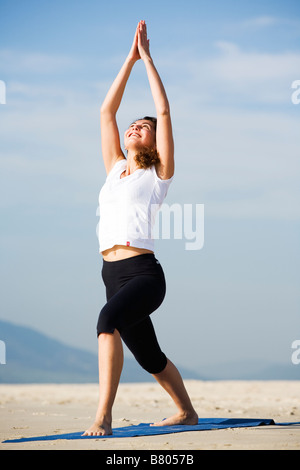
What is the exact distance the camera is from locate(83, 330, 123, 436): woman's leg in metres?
4.17

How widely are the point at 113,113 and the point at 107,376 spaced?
2.01 metres

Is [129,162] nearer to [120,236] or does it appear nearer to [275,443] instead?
[120,236]

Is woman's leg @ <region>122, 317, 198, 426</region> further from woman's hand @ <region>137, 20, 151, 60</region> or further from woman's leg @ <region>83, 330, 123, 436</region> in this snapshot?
woman's hand @ <region>137, 20, 151, 60</region>

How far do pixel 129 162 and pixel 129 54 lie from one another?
0.83m

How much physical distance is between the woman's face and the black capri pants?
84 centimetres

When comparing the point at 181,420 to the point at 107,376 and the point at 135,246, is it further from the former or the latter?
the point at 135,246

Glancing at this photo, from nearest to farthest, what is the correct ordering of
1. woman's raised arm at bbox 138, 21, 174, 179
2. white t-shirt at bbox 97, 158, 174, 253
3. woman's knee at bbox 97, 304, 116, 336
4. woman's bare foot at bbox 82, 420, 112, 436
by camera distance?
1. woman's bare foot at bbox 82, 420, 112, 436
2. woman's knee at bbox 97, 304, 116, 336
3. white t-shirt at bbox 97, 158, 174, 253
4. woman's raised arm at bbox 138, 21, 174, 179

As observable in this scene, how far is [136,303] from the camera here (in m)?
4.37

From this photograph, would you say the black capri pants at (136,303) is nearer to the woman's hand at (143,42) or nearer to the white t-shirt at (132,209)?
the white t-shirt at (132,209)

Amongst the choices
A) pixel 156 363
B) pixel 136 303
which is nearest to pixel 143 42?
pixel 136 303

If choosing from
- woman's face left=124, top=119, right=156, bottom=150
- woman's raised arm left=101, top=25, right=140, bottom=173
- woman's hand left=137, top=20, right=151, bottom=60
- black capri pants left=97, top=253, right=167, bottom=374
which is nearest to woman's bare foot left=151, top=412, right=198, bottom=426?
black capri pants left=97, top=253, right=167, bottom=374

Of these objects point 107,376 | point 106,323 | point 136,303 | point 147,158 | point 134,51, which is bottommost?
point 107,376

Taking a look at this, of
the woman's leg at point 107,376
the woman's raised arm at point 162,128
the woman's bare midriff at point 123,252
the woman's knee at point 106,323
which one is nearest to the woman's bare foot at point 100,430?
the woman's leg at point 107,376
